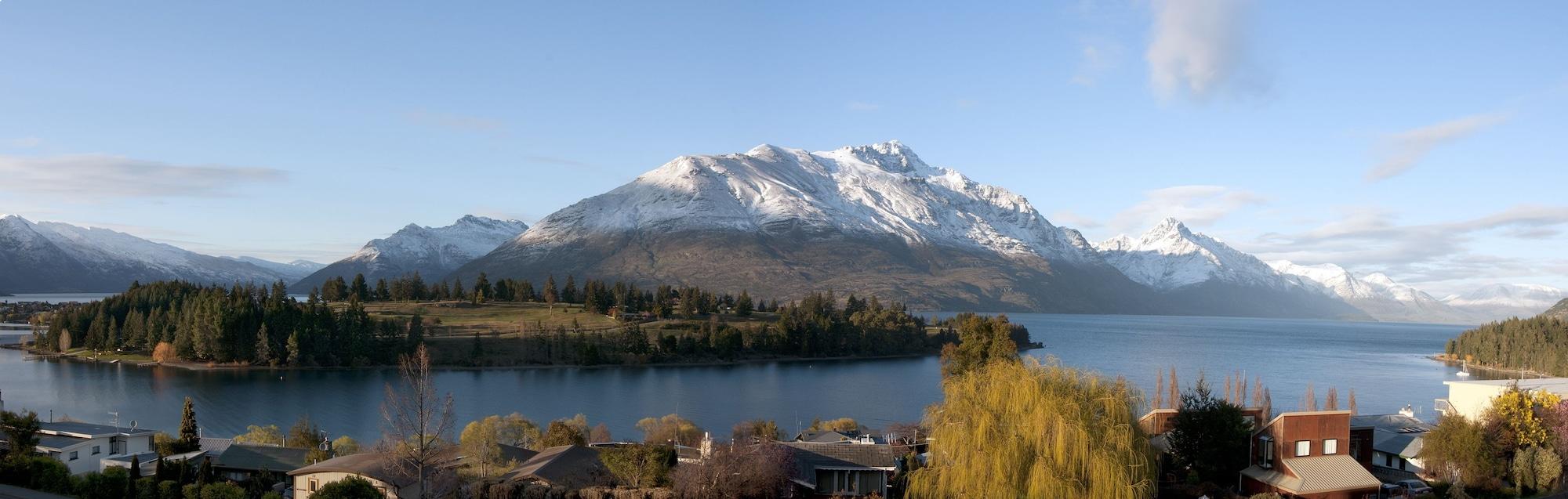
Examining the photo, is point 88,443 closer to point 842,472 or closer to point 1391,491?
point 842,472

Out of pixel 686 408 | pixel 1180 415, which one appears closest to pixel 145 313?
pixel 686 408

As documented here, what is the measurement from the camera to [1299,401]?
7175 cm

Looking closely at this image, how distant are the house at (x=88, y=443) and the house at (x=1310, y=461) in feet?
124

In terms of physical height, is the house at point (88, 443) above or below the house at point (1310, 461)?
below

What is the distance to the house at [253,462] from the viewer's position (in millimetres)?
33344

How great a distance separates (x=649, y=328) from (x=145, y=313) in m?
53.1

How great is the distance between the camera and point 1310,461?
30.3 metres

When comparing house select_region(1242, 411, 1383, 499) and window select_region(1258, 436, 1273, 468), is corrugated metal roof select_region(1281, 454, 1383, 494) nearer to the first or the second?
house select_region(1242, 411, 1383, 499)

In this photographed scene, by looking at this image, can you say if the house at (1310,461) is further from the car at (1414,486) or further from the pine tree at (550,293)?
the pine tree at (550,293)

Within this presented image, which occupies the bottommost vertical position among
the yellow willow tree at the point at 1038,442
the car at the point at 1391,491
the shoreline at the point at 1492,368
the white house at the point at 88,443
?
the white house at the point at 88,443

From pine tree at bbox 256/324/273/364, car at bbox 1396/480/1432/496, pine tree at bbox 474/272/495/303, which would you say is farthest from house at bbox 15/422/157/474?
pine tree at bbox 474/272/495/303

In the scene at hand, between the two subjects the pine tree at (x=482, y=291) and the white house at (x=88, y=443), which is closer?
the white house at (x=88, y=443)

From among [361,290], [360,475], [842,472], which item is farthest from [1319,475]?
[361,290]

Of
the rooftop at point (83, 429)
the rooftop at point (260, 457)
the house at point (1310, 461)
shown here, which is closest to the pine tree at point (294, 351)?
the rooftop at point (83, 429)
